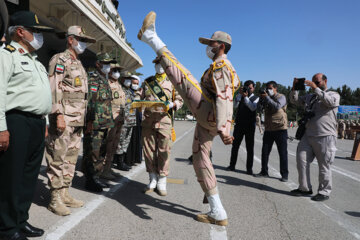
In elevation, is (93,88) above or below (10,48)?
below

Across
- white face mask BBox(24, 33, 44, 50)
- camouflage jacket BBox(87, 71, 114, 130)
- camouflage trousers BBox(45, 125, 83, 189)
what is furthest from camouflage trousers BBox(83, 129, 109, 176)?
white face mask BBox(24, 33, 44, 50)

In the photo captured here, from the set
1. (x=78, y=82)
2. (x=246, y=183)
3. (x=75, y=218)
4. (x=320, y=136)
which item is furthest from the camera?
(x=246, y=183)

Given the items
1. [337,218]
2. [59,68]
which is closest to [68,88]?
[59,68]

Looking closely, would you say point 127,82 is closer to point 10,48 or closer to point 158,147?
point 158,147

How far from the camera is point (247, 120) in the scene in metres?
6.31

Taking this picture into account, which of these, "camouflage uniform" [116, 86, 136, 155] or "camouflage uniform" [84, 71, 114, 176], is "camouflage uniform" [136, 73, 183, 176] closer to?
"camouflage uniform" [84, 71, 114, 176]

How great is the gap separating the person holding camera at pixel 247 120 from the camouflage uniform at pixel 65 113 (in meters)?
4.08

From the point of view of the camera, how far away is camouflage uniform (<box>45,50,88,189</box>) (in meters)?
3.02

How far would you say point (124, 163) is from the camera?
240 inches

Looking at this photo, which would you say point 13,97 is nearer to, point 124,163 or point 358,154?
point 124,163

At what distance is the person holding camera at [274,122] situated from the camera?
555 centimetres

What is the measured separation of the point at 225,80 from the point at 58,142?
214 cm

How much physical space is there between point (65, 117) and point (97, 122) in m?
0.78

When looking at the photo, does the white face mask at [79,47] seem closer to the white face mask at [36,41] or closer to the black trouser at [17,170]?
the white face mask at [36,41]
